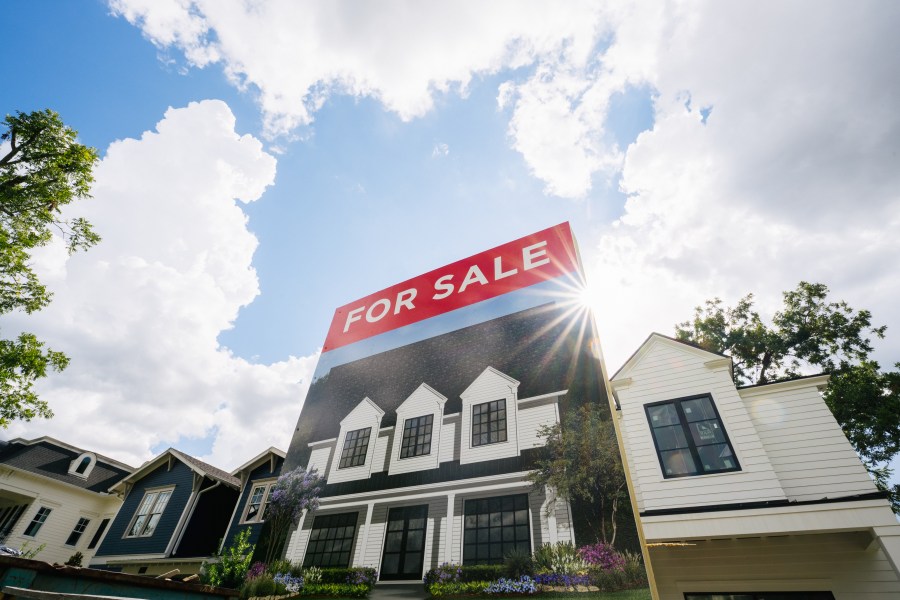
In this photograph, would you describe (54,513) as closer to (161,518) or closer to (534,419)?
(161,518)

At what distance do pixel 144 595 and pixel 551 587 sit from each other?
16.8 feet

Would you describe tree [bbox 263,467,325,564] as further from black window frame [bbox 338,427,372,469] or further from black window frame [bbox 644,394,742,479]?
black window frame [bbox 644,394,742,479]

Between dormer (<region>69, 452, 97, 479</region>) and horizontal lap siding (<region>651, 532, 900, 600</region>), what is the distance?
27.5 meters

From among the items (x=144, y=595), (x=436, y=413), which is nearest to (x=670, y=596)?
(x=436, y=413)

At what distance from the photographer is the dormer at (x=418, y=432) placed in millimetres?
6493

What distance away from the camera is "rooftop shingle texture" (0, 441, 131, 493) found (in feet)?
64.2

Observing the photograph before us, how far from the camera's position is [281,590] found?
6031 millimetres

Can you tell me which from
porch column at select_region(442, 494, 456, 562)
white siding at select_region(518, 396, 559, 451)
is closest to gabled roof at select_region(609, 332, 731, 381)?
white siding at select_region(518, 396, 559, 451)

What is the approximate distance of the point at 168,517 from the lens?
16.1 metres

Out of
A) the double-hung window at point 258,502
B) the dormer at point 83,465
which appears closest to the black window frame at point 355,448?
the double-hung window at point 258,502

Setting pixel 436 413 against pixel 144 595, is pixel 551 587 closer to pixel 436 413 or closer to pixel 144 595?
pixel 436 413

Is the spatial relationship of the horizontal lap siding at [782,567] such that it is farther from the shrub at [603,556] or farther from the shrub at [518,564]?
the shrub at [518,564]

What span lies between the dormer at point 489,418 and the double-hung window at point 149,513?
17.1 meters

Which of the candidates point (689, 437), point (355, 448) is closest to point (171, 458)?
point (355, 448)
